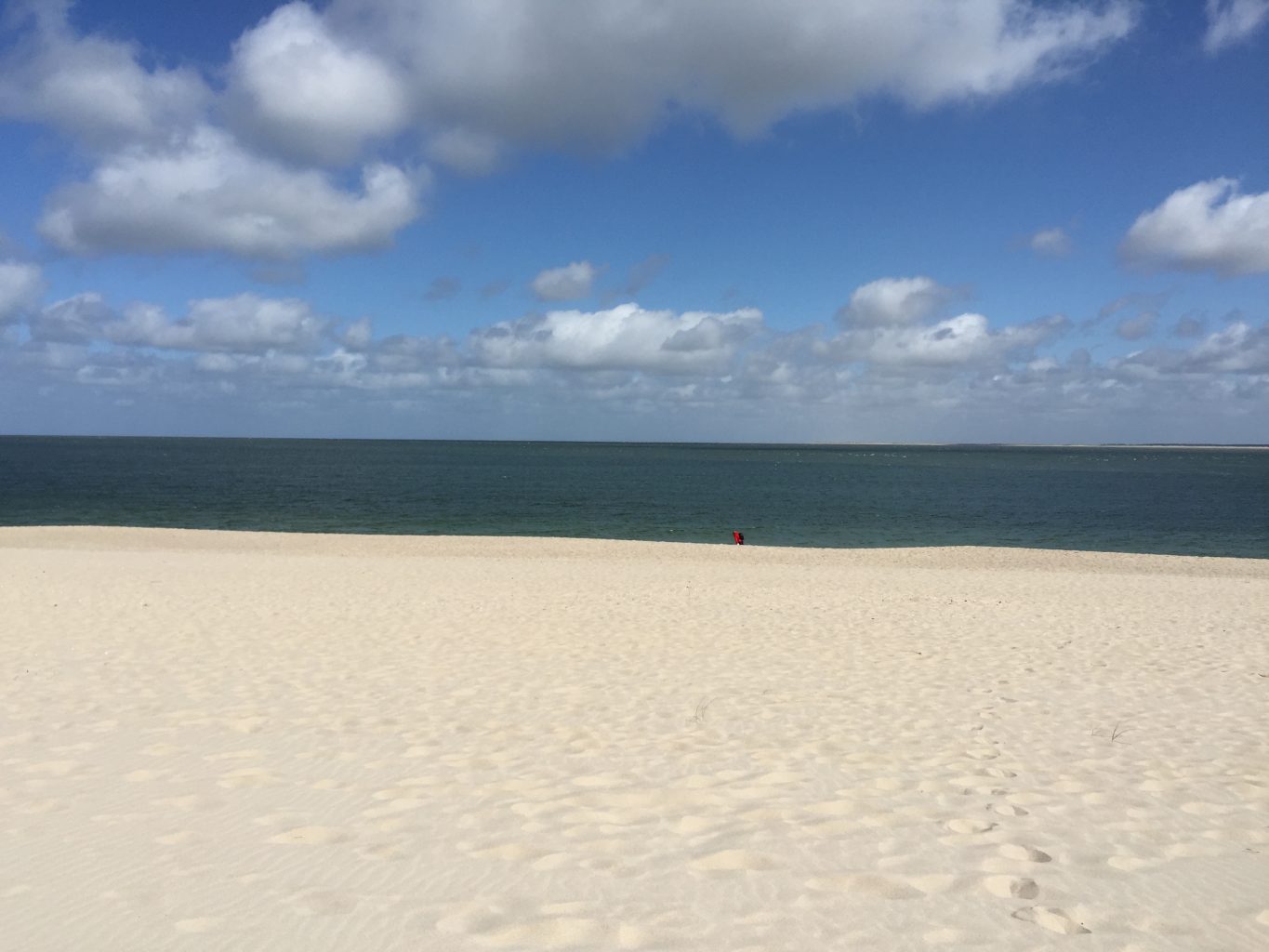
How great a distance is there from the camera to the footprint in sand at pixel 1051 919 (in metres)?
3.81

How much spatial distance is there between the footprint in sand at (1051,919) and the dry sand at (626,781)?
2 centimetres

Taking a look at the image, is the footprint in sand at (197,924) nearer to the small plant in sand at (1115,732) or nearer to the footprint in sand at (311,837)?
the footprint in sand at (311,837)

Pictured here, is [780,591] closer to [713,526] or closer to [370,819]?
[370,819]

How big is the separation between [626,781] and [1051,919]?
9.08 feet

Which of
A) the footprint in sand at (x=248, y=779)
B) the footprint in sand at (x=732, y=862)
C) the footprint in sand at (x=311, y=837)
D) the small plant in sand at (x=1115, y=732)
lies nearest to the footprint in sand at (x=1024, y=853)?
the footprint in sand at (x=732, y=862)

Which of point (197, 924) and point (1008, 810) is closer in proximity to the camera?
point (197, 924)

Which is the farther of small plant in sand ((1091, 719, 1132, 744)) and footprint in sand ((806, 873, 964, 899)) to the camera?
small plant in sand ((1091, 719, 1132, 744))

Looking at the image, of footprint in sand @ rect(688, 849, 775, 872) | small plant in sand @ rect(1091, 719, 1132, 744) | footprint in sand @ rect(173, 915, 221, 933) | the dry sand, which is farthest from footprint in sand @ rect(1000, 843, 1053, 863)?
footprint in sand @ rect(173, 915, 221, 933)

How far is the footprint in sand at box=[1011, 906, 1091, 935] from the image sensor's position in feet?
12.5

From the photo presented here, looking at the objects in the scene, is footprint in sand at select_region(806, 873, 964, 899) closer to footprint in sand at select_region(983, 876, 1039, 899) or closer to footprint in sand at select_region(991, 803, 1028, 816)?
footprint in sand at select_region(983, 876, 1039, 899)

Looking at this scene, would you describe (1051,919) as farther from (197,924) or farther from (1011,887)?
(197,924)

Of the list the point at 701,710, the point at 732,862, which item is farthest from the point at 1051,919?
the point at 701,710

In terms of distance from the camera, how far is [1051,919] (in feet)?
12.8

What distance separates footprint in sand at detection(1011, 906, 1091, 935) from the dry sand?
19 millimetres
